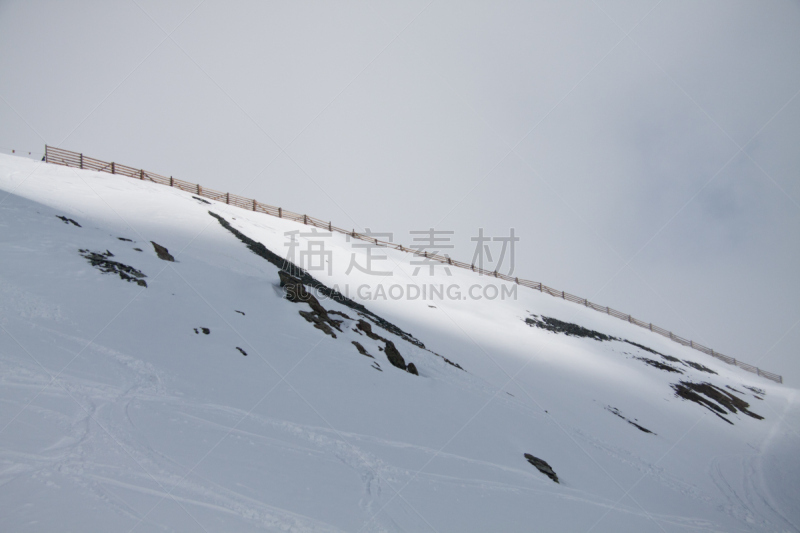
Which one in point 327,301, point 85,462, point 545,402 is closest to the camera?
point 85,462

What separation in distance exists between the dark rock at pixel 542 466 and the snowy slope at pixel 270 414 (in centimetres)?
25

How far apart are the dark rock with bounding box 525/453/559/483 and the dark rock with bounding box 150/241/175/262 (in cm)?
1367

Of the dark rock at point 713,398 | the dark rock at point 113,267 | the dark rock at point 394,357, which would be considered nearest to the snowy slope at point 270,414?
the dark rock at point 113,267

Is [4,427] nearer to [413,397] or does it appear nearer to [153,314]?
[153,314]

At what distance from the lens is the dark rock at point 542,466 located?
31.0 feet

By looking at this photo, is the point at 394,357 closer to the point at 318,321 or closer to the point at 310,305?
the point at 318,321

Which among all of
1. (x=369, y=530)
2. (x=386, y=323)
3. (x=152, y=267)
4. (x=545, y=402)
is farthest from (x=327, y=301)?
(x=369, y=530)

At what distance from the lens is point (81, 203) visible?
16469 mm

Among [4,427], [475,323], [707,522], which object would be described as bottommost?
[4,427]

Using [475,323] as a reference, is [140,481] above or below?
below

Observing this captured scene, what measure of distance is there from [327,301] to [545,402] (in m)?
9.98

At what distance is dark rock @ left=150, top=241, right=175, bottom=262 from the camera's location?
44.5 feet

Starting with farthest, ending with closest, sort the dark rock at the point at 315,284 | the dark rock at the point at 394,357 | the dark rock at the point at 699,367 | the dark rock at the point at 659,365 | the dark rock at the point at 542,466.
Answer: the dark rock at the point at 699,367
the dark rock at the point at 659,365
the dark rock at the point at 315,284
the dark rock at the point at 394,357
the dark rock at the point at 542,466

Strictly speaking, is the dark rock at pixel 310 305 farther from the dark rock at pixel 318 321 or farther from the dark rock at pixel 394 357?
the dark rock at pixel 394 357
